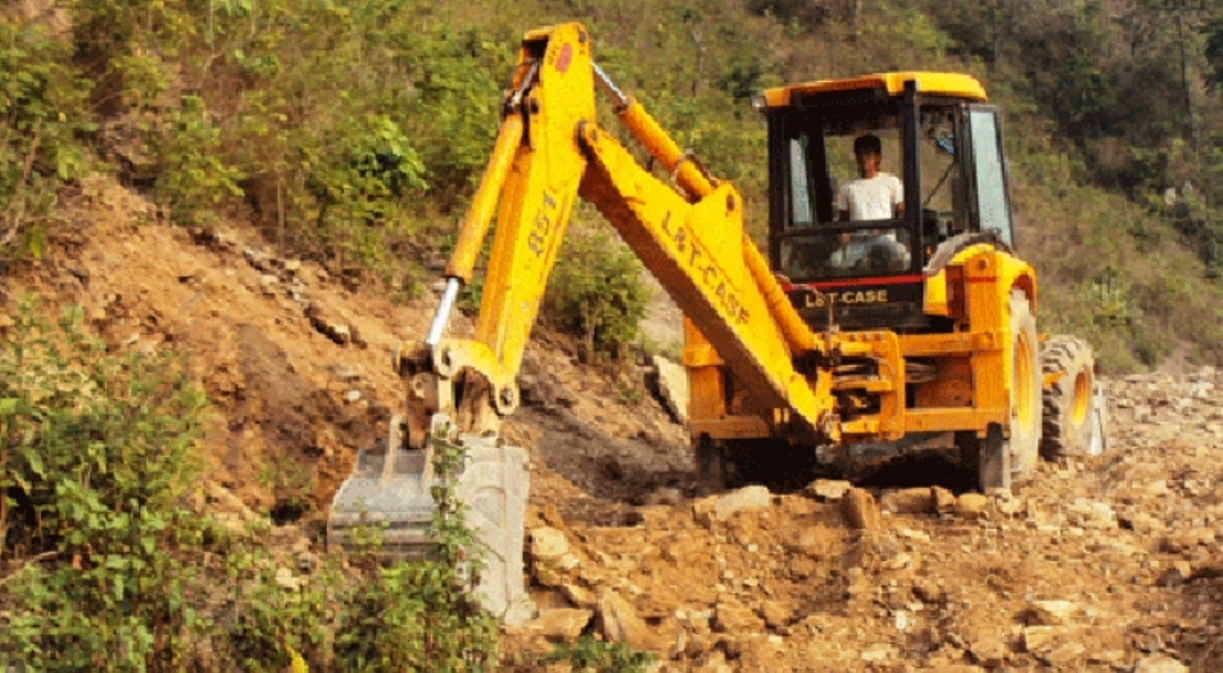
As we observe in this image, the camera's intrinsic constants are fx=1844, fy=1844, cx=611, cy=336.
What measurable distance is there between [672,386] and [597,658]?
7.00 metres

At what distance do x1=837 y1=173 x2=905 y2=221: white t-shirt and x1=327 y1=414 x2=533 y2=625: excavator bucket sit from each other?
356 cm

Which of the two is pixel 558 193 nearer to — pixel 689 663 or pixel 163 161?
pixel 689 663

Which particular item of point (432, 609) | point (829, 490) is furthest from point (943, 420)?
point (432, 609)

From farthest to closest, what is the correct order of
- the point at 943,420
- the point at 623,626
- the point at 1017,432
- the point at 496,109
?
the point at 496,109, the point at 1017,432, the point at 943,420, the point at 623,626

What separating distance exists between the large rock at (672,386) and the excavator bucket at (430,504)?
20.9 ft

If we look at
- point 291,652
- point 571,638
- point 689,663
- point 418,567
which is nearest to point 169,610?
point 291,652

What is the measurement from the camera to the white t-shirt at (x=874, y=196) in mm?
9773

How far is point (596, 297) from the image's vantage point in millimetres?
12875

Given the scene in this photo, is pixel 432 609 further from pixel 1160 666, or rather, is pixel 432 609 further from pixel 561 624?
pixel 1160 666

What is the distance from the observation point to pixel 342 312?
1071 centimetres

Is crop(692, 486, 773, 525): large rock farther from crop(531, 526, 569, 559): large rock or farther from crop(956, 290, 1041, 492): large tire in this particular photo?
crop(956, 290, 1041, 492): large tire

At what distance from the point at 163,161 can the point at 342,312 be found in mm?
1324

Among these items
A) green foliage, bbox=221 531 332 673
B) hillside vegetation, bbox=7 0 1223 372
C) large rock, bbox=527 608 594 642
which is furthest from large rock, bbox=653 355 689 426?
green foliage, bbox=221 531 332 673

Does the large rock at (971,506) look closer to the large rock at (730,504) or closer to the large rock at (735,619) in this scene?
the large rock at (730,504)
